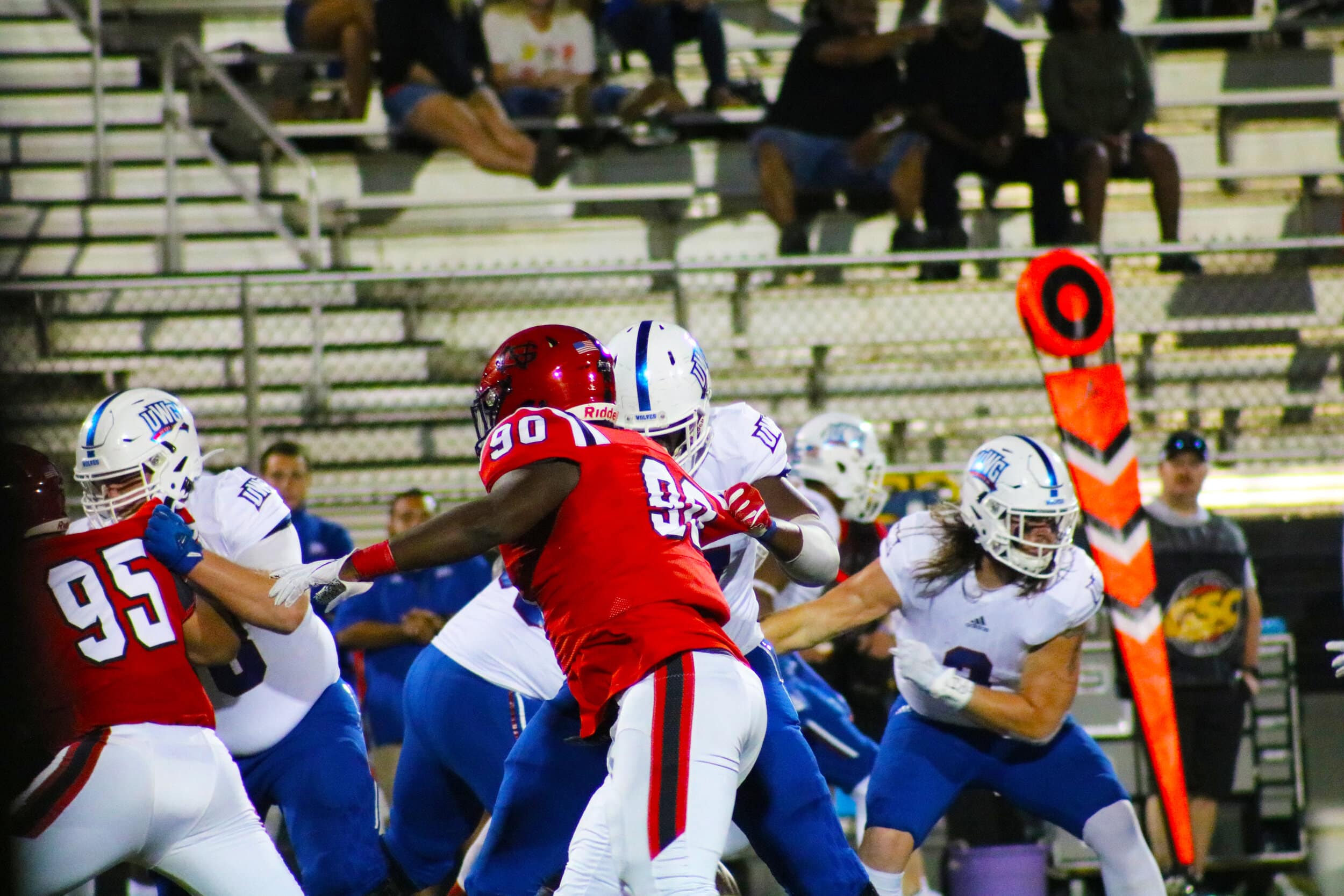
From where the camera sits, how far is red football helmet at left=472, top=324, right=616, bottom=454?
3941 millimetres

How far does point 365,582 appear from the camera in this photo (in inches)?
146

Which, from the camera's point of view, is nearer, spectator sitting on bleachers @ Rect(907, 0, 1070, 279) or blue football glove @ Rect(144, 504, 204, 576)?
blue football glove @ Rect(144, 504, 204, 576)

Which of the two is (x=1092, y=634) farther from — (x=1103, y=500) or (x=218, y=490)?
(x=218, y=490)

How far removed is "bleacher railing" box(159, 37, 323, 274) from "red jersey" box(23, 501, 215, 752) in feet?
15.3

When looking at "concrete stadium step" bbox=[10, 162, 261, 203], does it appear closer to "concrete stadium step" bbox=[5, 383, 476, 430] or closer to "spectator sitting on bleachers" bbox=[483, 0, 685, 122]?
"spectator sitting on bleachers" bbox=[483, 0, 685, 122]

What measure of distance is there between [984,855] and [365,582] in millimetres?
3924

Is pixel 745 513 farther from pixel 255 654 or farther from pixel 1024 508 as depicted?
pixel 255 654

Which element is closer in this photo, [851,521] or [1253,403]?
[851,521]

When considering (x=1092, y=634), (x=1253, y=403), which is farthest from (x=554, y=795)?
(x=1253, y=403)

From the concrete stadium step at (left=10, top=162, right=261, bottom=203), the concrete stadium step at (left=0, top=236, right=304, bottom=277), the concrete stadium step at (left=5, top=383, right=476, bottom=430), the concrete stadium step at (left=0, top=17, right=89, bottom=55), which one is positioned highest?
the concrete stadium step at (left=0, top=17, right=89, bottom=55)

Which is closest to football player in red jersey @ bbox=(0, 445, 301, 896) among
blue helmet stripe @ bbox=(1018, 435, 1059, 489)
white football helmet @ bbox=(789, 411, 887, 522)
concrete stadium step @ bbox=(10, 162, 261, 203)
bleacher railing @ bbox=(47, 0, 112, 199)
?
blue helmet stripe @ bbox=(1018, 435, 1059, 489)

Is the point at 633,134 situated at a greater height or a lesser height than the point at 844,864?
greater

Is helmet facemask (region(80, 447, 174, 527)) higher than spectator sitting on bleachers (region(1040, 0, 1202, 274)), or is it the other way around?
spectator sitting on bleachers (region(1040, 0, 1202, 274))

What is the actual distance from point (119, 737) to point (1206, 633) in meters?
5.26
